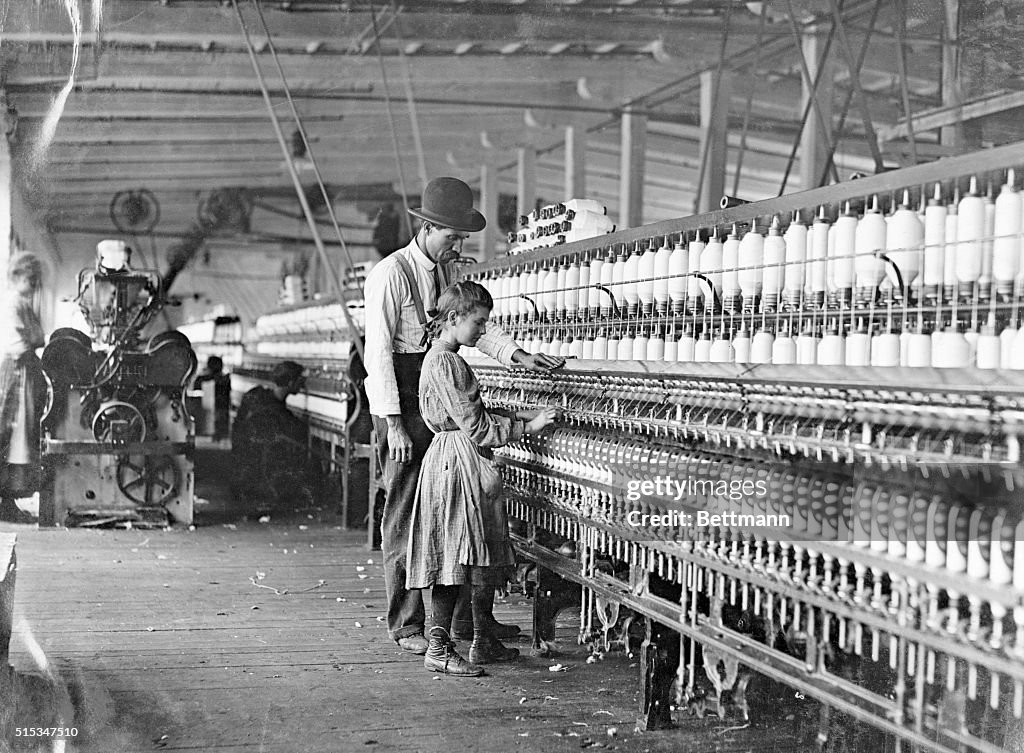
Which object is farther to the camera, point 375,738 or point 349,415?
point 349,415

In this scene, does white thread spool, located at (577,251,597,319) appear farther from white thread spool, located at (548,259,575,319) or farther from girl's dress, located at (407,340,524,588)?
girl's dress, located at (407,340,524,588)

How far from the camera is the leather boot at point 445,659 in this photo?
178 inches

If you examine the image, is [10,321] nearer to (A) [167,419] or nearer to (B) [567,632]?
(B) [567,632]

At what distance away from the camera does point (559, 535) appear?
17.3 ft

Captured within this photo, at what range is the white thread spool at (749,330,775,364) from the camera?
3725 mm

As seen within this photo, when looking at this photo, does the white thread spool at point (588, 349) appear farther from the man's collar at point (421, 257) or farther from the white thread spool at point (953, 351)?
the white thread spool at point (953, 351)

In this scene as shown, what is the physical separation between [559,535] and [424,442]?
32.9 inches

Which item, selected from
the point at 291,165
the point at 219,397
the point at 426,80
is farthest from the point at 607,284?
the point at 219,397

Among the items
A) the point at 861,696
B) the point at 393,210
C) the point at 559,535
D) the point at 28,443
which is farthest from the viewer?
the point at 393,210

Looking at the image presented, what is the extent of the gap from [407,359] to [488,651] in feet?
4.43

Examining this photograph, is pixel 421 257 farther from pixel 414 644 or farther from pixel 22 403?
pixel 22 403

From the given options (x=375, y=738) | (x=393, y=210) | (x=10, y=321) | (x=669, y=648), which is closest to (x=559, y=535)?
(x=669, y=648)

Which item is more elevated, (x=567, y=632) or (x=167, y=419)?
(x=167, y=419)

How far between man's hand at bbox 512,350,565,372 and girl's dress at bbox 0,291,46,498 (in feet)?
9.23
